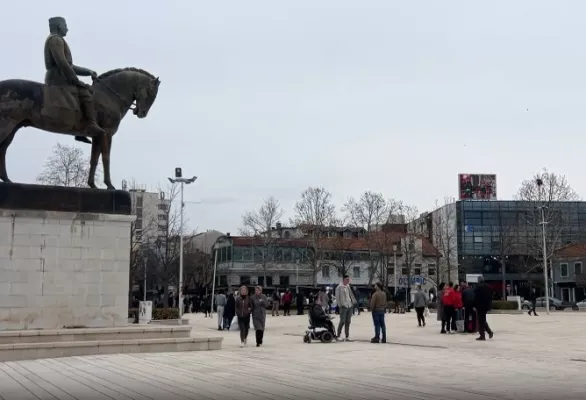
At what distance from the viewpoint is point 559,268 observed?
81.4 m

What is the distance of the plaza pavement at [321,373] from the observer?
882 cm

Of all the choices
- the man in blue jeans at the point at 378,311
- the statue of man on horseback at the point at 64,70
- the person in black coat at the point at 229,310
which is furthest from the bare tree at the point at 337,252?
the statue of man on horseback at the point at 64,70

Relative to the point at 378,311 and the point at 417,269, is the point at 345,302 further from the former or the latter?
the point at 417,269

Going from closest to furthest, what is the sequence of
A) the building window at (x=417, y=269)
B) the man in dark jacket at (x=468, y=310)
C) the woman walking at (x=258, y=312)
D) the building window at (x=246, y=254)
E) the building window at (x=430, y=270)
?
the woman walking at (x=258, y=312) → the man in dark jacket at (x=468, y=310) → the building window at (x=417, y=269) → the building window at (x=246, y=254) → the building window at (x=430, y=270)

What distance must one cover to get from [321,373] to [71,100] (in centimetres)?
924

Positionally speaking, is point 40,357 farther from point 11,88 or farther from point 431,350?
point 431,350

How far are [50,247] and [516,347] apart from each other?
1175 cm

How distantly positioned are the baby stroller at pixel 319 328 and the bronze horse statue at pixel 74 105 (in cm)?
694

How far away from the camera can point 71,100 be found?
15805 mm

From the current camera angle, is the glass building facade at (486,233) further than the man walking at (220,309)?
Yes

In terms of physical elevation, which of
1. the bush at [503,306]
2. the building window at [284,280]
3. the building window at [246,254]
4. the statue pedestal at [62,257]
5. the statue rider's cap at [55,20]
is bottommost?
the bush at [503,306]

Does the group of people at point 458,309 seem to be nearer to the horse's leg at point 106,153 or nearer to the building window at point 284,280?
the horse's leg at point 106,153

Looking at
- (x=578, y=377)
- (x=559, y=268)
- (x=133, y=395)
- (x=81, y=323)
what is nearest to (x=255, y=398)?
(x=133, y=395)

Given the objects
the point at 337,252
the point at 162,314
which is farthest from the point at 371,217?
the point at 162,314
